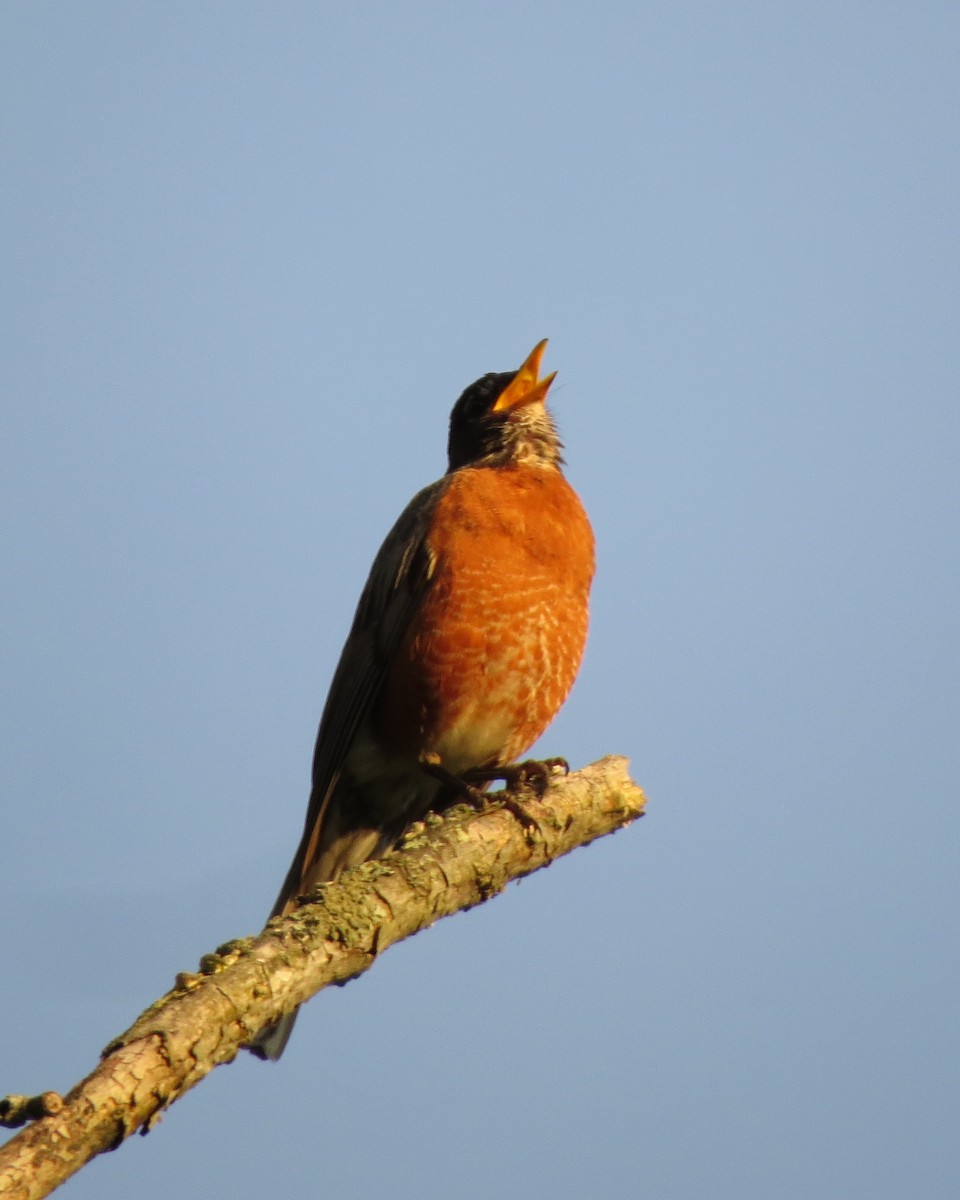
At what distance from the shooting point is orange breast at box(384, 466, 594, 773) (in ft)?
22.9

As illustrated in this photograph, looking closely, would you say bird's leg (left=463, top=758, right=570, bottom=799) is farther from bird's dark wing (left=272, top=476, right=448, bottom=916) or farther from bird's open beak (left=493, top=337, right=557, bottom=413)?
bird's open beak (left=493, top=337, right=557, bottom=413)

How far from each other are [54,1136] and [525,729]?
391cm

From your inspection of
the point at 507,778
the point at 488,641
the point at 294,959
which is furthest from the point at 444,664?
the point at 294,959

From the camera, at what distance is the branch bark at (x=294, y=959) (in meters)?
3.61

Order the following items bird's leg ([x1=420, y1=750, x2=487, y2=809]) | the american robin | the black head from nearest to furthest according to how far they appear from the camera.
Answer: bird's leg ([x1=420, y1=750, x2=487, y2=809]) < the american robin < the black head

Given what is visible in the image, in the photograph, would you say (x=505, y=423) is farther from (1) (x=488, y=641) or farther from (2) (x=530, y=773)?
(2) (x=530, y=773)

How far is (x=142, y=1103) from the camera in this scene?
12.4 ft

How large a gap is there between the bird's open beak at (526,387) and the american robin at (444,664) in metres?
1.19

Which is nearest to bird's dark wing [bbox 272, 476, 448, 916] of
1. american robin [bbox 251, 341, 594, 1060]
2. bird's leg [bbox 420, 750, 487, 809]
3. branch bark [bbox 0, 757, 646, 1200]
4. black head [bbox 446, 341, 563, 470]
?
american robin [bbox 251, 341, 594, 1060]

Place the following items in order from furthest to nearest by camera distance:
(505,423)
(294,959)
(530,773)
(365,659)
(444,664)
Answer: (505,423) → (365,659) → (444,664) → (530,773) → (294,959)

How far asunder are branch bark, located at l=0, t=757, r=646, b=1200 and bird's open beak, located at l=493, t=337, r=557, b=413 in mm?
3202

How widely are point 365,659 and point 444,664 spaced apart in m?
0.50

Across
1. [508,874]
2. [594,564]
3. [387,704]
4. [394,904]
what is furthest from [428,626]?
[394,904]

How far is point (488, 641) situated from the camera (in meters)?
6.98
